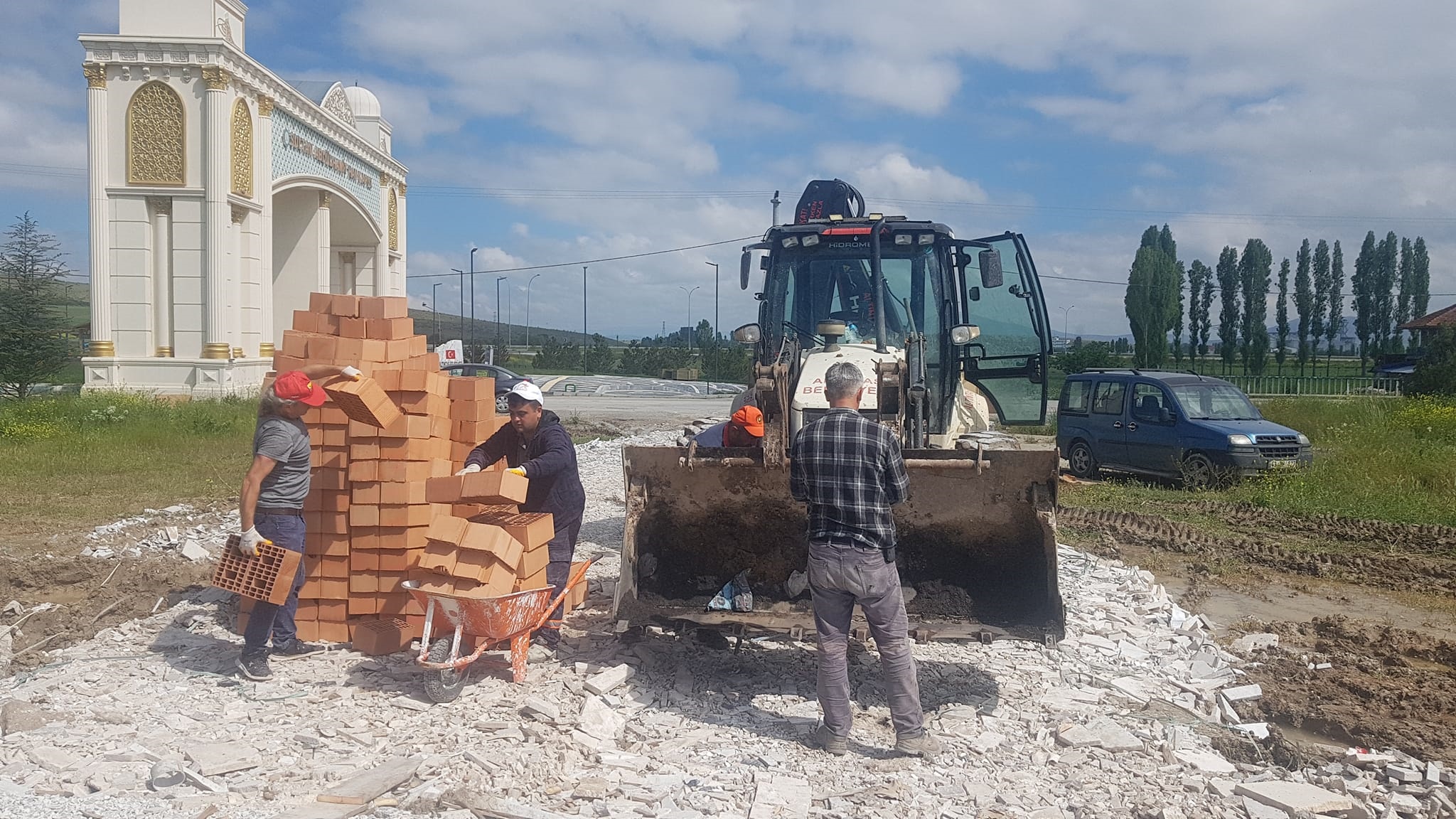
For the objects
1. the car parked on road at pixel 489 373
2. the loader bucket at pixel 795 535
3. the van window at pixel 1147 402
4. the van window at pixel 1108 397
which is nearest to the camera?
the loader bucket at pixel 795 535

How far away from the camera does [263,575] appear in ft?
18.5

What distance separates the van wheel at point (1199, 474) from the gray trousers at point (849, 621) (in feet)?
33.1

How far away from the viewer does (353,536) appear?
21.0 ft

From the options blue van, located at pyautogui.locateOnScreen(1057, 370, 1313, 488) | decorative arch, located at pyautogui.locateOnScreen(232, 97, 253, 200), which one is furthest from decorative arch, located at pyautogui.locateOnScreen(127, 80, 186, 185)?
blue van, located at pyautogui.locateOnScreen(1057, 370, 1313, 488)

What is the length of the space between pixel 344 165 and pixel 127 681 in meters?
27.9

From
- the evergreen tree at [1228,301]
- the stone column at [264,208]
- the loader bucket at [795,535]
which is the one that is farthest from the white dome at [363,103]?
the evergreen tree at [1228,301]

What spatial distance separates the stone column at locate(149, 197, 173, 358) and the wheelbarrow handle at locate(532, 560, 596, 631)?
20104mm

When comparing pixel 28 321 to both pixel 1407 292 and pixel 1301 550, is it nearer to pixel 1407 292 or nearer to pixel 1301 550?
pixel 1301 550

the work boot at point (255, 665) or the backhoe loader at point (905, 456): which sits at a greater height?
the backhoe loader at point (905, 456)

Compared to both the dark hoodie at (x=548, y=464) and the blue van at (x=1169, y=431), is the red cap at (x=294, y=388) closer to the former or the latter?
the dark hoodie at (x=548, y=464)

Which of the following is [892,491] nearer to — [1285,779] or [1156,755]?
[1156,755]

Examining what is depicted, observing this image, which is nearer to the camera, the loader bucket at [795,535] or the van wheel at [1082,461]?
the loader bucket at [795,535]

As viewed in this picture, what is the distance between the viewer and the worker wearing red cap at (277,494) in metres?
5.68

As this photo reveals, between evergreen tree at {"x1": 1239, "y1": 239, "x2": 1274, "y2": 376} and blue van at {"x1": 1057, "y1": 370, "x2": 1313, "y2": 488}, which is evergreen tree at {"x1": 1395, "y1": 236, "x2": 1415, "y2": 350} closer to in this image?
evergreen tree at {"x1": 1239, "y1": 239, "x2": 1274, "y2": 376}
